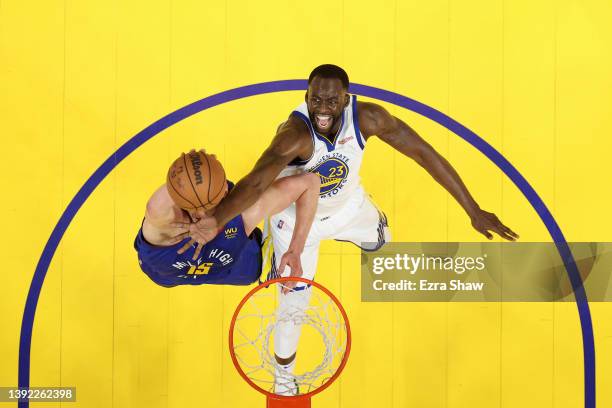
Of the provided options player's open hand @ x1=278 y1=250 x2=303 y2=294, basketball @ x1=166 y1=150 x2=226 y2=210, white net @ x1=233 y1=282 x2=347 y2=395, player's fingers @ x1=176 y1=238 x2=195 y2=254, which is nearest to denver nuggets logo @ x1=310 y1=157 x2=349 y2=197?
player's open hand @ x1=278 y1=250 x2=303 y2=294

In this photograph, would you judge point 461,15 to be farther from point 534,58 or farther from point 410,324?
point 410,324

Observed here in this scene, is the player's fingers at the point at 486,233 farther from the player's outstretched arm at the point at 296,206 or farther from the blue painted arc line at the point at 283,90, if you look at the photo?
the player's outstretched arm at the point at 296,206

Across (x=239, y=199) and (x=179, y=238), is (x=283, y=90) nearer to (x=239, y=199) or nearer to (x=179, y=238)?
(x=239, y=199)

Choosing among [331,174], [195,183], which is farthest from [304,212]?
[195,183]

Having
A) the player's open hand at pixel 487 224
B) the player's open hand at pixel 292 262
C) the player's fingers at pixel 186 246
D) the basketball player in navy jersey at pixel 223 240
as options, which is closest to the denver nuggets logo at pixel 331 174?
the basketball player in navy jersey at pixel 223 240

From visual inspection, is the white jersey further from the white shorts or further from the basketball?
the basketball

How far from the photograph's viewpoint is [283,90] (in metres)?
4.92

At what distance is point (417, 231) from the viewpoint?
4.89m

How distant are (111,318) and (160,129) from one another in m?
1.45

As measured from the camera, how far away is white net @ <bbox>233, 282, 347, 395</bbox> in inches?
178

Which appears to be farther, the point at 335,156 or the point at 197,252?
the point at 335,156

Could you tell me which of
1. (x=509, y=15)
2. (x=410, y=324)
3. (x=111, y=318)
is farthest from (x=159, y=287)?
(x=509, y=15)

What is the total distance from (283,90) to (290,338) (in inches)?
72.0

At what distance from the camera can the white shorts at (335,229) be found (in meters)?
4.43
